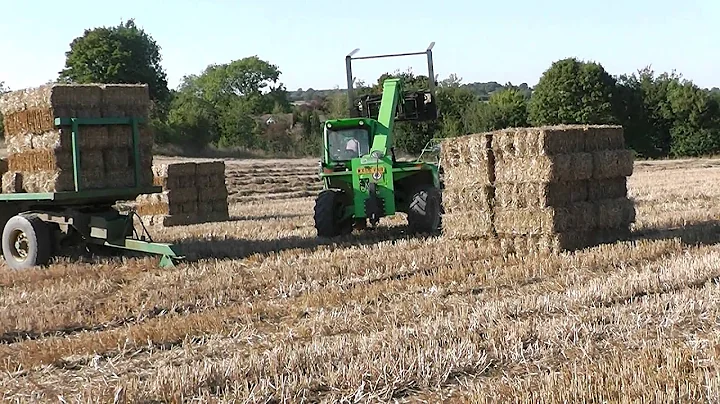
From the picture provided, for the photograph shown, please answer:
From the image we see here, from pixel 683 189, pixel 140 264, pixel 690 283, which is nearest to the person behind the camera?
pixel 690 283

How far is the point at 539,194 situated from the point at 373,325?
199 inches

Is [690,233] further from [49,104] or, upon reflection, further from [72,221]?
[49,104]

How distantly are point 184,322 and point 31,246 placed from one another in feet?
17.7

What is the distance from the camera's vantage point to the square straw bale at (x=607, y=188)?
12773 mm

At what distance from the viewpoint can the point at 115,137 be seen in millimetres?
12742

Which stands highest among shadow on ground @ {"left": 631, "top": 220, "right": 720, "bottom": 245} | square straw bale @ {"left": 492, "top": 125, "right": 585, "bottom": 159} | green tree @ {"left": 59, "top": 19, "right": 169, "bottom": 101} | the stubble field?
green tree @ {"left": 59, "top": 19, "right": 169, "bottom": 101}

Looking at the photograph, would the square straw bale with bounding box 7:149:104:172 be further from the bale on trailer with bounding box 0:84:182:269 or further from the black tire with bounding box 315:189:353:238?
the black tire with bounding box 315:189:353:238

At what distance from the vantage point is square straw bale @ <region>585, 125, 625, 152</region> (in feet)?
41.9

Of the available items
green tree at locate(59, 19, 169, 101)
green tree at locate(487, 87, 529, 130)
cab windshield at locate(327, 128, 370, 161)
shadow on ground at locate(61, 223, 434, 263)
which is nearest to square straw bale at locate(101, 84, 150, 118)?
shadow on ground at locate(61, 223, 434, 263)

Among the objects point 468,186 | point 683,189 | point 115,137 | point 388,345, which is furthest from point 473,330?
point 683,189

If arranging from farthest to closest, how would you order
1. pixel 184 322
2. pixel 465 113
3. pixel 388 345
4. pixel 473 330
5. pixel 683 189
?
pixel 465 113
pixel 683 189
pixel 184 322
pixel 473 330
pixel 388 345

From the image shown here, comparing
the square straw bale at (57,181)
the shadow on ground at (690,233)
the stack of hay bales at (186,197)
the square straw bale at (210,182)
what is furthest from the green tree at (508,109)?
the square straw bale at (57,181)

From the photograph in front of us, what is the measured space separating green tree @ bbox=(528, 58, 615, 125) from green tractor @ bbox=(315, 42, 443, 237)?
4213cm

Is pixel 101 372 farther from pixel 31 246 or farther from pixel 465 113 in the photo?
pixel 465 113
